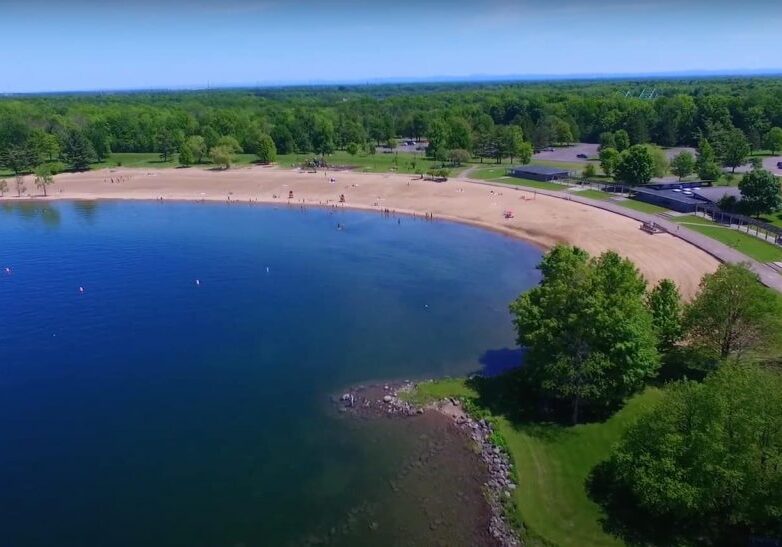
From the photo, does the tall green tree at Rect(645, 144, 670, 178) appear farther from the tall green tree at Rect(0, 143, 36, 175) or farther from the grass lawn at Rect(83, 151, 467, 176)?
the tall green tree at Rect(0, 143, 36, 175)

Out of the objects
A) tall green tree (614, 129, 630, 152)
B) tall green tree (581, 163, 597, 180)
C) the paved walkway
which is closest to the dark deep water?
the paved walkway

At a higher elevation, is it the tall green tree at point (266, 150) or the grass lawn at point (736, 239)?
the tall green tree at point (266, 150)

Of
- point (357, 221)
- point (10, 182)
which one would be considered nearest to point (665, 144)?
point (357, 221)

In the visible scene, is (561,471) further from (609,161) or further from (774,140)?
(774,140)

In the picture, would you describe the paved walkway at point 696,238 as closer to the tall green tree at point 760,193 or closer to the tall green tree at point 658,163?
the tall green tree at point 760,193

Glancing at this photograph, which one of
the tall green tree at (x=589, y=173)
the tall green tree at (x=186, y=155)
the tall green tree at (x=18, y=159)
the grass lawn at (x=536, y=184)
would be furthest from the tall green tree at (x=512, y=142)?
the tall green tree at (x=18, y=159)

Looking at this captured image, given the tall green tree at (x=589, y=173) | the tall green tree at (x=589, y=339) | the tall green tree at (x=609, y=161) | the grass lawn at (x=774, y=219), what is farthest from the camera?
the tall green tree at (x=589, y=173)

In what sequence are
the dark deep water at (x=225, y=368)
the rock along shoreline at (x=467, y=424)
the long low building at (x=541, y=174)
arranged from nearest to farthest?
the rock along shoreline at (x=467, y=424)
the dark deep water at (x=225, y=368)
the long low building at (x=541, y=174)

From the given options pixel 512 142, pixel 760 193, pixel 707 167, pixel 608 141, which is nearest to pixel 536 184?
pixel 512 142
